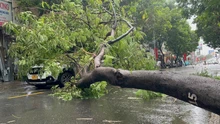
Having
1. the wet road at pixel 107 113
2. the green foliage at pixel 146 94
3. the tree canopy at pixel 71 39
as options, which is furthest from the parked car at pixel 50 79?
the green foliage at pixel 146 94

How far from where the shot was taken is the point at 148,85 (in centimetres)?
342

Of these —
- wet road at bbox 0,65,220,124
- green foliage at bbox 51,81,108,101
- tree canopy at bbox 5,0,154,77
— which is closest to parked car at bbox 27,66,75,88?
tree canopy at bbox 5,0,154,77

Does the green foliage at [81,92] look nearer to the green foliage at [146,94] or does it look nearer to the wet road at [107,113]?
the wet road at [107,113]

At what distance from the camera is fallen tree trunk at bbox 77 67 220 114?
260 cm

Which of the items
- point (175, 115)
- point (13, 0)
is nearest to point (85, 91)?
point (175, 115)

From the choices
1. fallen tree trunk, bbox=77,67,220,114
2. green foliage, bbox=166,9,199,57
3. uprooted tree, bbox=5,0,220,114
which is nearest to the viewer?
fallen tree trunk, bbox=77,67,220,114

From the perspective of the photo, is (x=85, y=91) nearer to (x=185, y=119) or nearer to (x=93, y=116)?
(x=93, y=116)

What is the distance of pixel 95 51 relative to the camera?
6840mm

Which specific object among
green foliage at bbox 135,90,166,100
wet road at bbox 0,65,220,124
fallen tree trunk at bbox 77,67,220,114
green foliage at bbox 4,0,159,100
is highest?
green foliage at bbox 4,0,159,100

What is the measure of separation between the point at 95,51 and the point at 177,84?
407 cm

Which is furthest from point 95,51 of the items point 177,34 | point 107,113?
point 177,34

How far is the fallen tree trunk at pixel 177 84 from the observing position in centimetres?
260

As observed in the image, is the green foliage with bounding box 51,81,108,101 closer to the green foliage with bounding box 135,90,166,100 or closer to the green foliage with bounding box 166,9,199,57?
the green foliage with bounding box 135,90,166,100

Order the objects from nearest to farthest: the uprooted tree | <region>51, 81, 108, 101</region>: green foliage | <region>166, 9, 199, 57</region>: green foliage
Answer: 1. the uprooted tree
2. <region>51, 81, 108, 101</region>: green foliage
3. <region>166, 9, 199, 57</region>: green foliage
